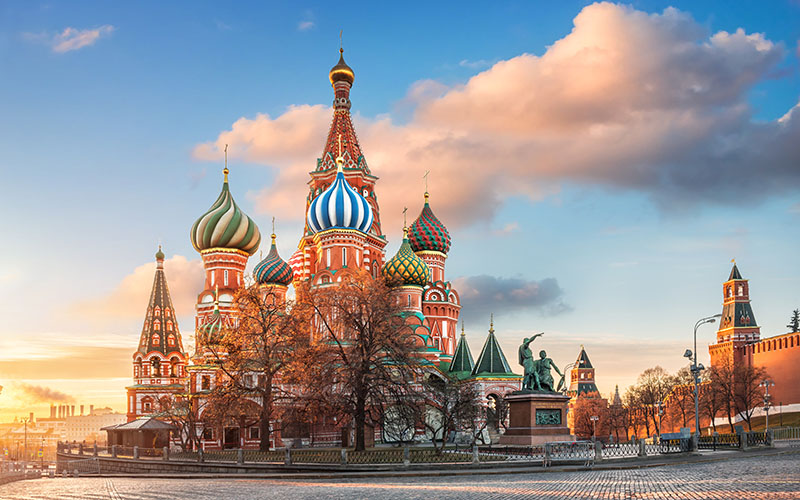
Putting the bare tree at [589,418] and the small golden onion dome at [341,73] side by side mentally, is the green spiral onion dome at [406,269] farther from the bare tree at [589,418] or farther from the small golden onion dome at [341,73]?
the bare tree at [589,418]

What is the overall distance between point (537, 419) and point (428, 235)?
112 ft

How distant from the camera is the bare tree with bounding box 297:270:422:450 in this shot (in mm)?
35094

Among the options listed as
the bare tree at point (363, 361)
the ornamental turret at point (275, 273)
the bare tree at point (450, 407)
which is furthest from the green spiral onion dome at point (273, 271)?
the bare tree at point (363, 361)

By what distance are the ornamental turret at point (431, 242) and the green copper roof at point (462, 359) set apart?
8302 mm

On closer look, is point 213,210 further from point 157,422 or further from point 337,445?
point 337,445

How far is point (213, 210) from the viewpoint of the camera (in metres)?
66.1

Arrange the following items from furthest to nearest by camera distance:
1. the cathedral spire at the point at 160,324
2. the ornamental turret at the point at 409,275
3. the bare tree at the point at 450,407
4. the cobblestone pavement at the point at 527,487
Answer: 1. the cathedral spire at the point at 160,324
2. the ornamental turret at the point at 409,275
3. the bare tree at the point at 450,407
4. the cobblestone pavement at the point at 527,487

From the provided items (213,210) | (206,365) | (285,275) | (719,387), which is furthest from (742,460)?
(719,387)

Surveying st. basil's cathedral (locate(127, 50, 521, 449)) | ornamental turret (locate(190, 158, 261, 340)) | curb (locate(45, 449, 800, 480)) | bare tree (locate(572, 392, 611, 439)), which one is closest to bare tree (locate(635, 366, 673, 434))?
bare tree (locate(572, 392, 611, 439))

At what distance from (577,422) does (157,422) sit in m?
70.5

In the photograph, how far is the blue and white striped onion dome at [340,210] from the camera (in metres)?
55.1

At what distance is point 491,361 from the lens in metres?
56.5

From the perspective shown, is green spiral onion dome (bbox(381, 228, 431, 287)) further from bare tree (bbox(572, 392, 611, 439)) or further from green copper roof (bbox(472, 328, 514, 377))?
bare tree (bbox(572, 392, 611, 439))

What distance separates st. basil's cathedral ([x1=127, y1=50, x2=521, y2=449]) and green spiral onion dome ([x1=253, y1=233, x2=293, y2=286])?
9 centimetres
